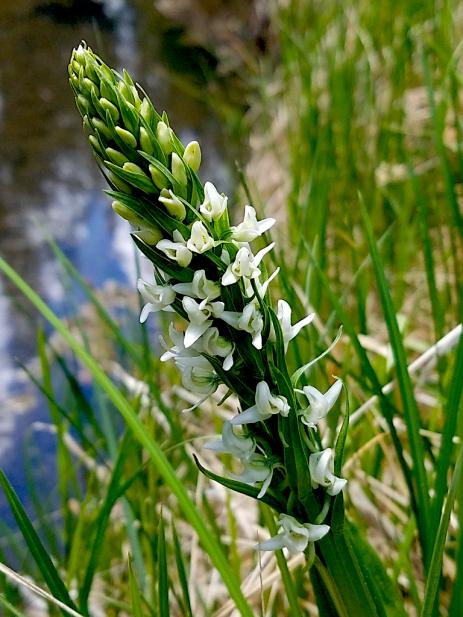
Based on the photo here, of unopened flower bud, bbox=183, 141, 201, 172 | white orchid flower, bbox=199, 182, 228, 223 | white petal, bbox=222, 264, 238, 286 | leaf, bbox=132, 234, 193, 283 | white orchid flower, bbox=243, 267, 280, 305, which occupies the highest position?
unopened flower bud, bbox=183, 141, 201, 172

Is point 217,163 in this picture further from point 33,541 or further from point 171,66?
point 33,541

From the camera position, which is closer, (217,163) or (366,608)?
(366,608)

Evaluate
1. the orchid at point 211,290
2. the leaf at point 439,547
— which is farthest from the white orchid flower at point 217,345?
the leaf at point 439,547

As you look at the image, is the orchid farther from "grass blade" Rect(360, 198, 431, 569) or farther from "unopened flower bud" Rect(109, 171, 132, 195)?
"grass blade" Rect(360, 198, 431, 569)

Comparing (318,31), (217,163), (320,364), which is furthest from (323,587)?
(217,163)

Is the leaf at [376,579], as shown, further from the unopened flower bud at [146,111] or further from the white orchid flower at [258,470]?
the unopened flower bud at [146,111]

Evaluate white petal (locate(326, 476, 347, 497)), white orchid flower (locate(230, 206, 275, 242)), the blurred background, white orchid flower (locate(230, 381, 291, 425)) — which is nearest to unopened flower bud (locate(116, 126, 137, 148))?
white orchid flower (locate(230, 206, 275, 242))
